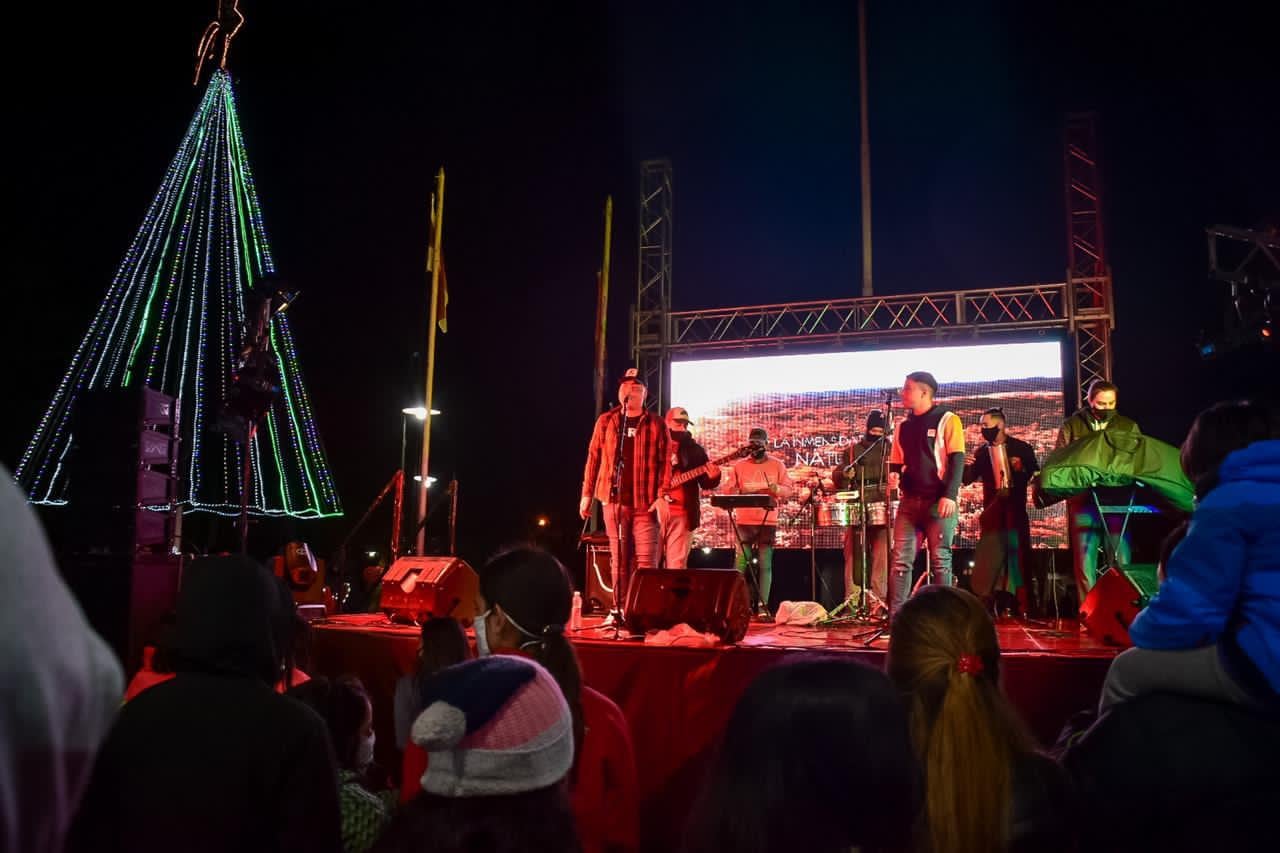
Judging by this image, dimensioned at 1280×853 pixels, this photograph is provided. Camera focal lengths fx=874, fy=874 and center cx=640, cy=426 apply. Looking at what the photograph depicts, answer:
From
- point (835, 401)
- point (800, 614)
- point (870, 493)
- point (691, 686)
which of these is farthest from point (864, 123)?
point (691, 686)

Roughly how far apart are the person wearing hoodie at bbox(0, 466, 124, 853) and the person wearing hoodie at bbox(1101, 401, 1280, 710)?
2.62 metres

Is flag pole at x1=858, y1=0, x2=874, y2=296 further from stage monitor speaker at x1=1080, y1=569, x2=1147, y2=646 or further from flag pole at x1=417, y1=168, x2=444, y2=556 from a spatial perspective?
stage monitor speaker at x1=1080, y1=569, x2=1147, y2=646

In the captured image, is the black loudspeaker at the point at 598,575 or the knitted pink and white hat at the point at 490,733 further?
the black loudspeaker at the point at 598,575

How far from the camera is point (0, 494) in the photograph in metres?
0.68

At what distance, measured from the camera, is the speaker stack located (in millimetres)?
6031

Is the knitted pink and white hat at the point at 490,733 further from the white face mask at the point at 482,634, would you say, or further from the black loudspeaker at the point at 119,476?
the black loudspeaker at the point at 119,476

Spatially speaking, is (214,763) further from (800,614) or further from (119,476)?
(800,614)

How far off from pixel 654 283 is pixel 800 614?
6724mm

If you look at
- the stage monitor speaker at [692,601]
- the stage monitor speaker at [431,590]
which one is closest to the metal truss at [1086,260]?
the stage monitor speaker at [692,601]

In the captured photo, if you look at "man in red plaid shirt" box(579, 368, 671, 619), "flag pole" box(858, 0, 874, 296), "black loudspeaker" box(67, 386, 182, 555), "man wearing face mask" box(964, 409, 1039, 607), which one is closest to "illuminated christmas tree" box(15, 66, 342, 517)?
"black loudspeaker" box(67, 386, 182, 555)

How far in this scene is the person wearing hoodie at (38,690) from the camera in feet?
2.16

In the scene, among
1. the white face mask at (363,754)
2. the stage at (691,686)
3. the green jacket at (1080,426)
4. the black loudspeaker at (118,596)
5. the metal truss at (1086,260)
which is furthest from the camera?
the metal truss at (1086,260)

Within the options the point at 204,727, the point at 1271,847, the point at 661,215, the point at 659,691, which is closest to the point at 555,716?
the point at 204,727

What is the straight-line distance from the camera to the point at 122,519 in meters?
6.28
